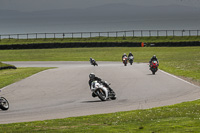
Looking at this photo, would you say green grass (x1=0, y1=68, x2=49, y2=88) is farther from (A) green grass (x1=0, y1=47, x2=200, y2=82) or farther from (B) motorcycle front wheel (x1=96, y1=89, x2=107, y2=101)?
(A) green grass (x1=0, y1=47, x2=200, y2=82)

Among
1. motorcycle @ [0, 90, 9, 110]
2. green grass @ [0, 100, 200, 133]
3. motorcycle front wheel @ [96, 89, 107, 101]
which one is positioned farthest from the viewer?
motorcycle front wheel @ [96, 89, 107, 101]

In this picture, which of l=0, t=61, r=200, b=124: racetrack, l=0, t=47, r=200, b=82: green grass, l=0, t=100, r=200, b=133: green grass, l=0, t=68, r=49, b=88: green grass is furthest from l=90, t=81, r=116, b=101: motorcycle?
l=0, t=47, r=200, b=82: green grass

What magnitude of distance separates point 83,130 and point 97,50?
5882 centimetres

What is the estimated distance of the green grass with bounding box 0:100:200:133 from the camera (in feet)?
37.4

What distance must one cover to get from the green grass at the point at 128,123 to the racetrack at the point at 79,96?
132 cm

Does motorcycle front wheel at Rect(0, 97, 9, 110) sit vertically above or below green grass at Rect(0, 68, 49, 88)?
below

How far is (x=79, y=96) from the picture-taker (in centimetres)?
2028

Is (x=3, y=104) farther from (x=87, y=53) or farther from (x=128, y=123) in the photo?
(x=87, y=53)

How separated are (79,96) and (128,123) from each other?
7.75 meters

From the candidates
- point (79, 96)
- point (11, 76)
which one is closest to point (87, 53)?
point (11, 76)

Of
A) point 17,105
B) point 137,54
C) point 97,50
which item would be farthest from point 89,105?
point 97,50

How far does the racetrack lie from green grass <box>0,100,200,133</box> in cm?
132

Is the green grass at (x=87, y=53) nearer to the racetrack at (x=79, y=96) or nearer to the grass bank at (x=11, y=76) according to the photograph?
the grass bank at (x=11, y=76)

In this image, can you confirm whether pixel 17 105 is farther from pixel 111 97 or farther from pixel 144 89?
pixel 144 89
